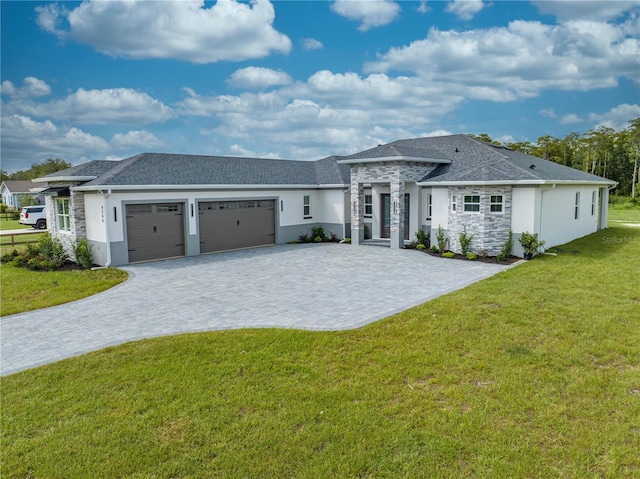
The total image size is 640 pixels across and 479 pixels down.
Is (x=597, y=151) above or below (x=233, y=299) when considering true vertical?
above

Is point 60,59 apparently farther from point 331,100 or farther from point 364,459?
point 364,459

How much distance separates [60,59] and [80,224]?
6.93 metres

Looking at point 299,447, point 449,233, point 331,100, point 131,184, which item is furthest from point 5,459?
point 331,100

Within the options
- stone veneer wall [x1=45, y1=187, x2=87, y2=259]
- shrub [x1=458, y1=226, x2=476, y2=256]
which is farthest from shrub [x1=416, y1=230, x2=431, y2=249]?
stone veneer wall [x1=45, y1=187, x2=87, y2=259]

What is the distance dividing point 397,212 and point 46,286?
13192 mm

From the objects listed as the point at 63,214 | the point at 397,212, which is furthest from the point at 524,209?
the point at 63,214

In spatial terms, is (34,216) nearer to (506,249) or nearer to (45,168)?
(506,249)

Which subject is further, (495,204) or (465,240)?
(465,240)

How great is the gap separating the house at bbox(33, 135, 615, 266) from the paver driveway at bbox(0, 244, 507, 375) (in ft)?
5.89

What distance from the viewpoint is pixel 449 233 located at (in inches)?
671

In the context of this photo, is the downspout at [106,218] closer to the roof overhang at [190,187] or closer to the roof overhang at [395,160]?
the roof overhang at [190,187]

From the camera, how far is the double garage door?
16.5m

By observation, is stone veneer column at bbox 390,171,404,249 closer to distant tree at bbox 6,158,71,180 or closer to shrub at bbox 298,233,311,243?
shrub at bbox 298,233,311,243

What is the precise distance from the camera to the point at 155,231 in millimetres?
16922
